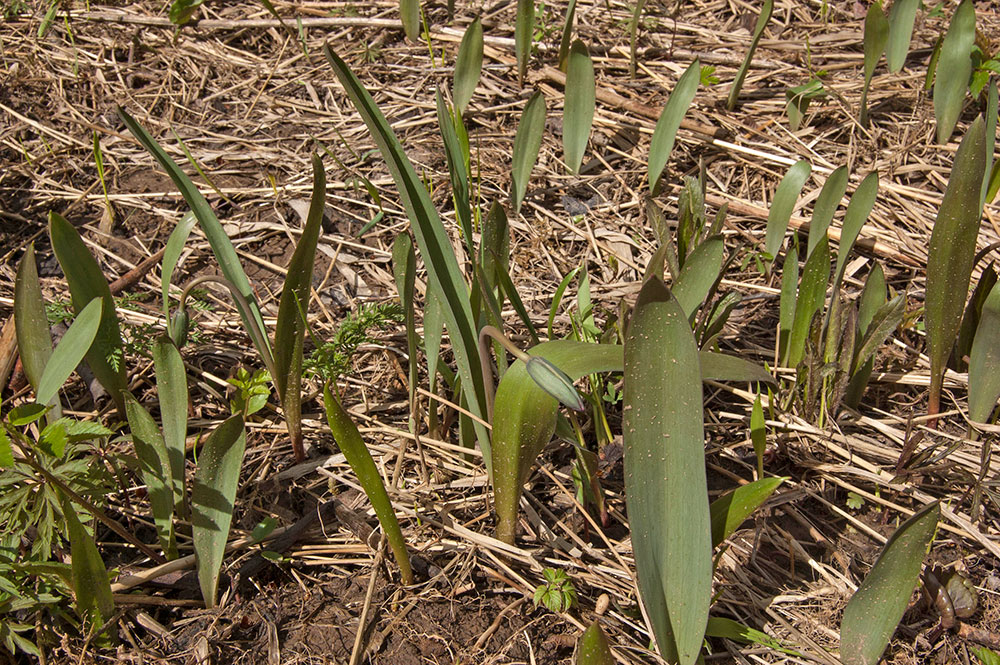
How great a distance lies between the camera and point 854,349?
5.02 ft

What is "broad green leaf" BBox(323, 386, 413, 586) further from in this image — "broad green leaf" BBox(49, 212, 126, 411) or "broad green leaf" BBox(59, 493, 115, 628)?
"broad green leaf" BBox(49, 212, 126, 411)

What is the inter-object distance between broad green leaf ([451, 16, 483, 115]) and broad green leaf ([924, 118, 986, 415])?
1.21 metres

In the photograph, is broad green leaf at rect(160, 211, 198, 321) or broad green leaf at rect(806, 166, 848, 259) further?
broad green leaf at rect(806, 166, 848, 259)

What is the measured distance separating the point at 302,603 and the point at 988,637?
3.56 feet

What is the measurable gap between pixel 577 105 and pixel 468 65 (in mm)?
353

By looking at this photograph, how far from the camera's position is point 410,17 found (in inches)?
97.3

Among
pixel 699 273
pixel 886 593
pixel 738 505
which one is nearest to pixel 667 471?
pixel 738 505

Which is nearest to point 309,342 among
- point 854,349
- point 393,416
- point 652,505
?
point 393,416

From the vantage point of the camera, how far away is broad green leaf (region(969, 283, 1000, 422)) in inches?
57.6

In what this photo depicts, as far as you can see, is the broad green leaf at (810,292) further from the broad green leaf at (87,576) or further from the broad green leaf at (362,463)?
the broad green leaf at (87,576)

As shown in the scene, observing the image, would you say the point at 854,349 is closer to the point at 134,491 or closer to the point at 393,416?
the point at 393,416

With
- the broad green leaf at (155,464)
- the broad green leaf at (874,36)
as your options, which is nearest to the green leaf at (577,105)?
the broad green leaf at (874,36)

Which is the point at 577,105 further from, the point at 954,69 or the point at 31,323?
the point at 31,323

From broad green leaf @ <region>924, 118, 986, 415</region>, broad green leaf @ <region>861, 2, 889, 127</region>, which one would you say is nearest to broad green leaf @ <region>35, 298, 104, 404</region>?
broad green leaf @ <region>924, 118, 986, 415</region>
